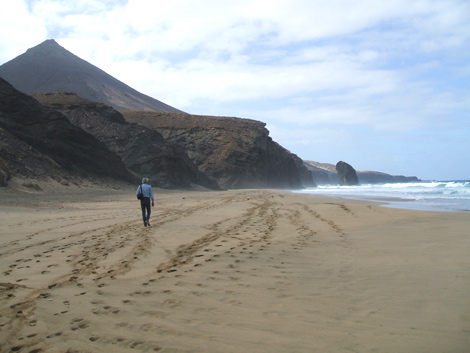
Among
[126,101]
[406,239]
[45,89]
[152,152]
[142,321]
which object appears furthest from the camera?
[126,101]

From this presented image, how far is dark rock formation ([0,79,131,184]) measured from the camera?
91.1ft

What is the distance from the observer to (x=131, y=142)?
46.0 meters

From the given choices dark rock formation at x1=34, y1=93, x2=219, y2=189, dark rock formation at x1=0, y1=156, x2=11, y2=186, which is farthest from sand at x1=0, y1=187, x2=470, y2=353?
dark rock formation at x1=34, y1=93, x2=219, y2=189

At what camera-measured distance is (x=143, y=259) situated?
6289mm

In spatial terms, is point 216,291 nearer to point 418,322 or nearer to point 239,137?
point 418,322

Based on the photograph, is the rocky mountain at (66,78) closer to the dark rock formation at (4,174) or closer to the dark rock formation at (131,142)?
the dark rock formation at (131,142)

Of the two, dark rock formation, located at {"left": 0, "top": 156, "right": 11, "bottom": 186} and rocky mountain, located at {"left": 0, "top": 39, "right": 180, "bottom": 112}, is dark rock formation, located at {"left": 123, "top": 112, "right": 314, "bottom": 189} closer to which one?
dark rock formation, located at {"left": 0, "top": 156, "right": 11, "bottom": 186}

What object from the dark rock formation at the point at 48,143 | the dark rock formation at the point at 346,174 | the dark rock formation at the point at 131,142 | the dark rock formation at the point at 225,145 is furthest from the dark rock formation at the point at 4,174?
the dark rock formation at the point at 346,174

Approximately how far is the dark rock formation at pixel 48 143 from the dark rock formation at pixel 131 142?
657 centimetres

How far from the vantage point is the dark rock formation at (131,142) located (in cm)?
4412

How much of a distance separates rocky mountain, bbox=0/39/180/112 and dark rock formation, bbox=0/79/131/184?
72.6m

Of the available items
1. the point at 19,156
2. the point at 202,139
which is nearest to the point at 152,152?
the point at 19,156

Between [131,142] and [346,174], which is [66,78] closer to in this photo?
[131,142]

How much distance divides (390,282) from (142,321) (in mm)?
3142
